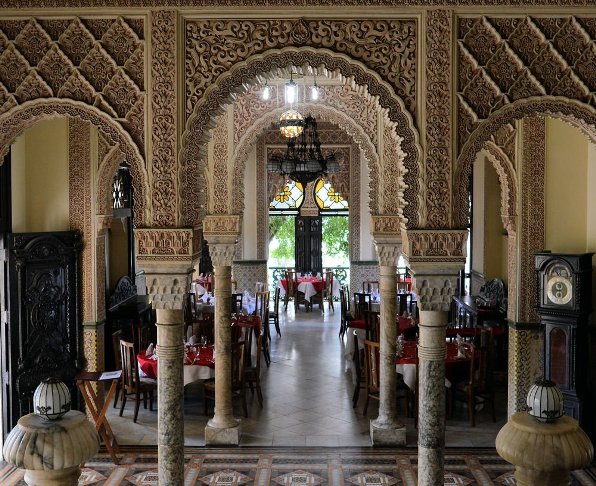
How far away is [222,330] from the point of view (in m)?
6.53

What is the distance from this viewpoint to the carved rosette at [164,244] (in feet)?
13.5

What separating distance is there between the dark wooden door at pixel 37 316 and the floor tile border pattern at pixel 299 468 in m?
0.73

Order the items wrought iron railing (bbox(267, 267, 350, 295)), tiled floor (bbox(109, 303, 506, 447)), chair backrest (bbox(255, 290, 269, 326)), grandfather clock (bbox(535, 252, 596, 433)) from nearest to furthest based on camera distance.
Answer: grandfather clock (bbox(535, 252, 596, 433)) → tiled floor (bbox(109, 303, 506, 447)) → chair backrest (bbox(255, 290, 269, 326)) → wrought iron railing (bbox(267, 267, 350, 295))

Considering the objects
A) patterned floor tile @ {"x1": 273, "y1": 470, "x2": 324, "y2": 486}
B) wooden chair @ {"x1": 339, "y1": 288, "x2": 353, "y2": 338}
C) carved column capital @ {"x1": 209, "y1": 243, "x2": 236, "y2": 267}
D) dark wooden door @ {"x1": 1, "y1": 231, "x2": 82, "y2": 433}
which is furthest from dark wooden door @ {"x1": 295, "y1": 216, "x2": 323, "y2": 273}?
patterned floor tile @ {"x1": 273, "y1": 470, "x2": 324, "y2": 486}

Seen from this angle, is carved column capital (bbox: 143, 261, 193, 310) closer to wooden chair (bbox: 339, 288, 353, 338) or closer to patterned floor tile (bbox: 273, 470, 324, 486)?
patterned floor tile (bbox: 273, 470, 324, 486)

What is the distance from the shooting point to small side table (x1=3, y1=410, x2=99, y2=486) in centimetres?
173

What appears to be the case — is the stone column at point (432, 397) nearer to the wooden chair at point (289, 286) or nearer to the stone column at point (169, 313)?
the stone column at point (169, 313)

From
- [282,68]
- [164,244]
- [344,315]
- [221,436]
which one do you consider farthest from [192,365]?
[344,315]

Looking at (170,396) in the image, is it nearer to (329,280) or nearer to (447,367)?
(447,367)

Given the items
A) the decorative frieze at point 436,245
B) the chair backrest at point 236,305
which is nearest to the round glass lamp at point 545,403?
the decorative frieze at point 436,245

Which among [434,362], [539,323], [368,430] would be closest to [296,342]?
[368,430]

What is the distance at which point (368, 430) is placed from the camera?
22.1 feet

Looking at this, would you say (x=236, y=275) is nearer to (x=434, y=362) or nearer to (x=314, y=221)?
(x=314, y=221)

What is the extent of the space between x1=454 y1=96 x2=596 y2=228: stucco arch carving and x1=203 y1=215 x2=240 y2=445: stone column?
2991 mm
